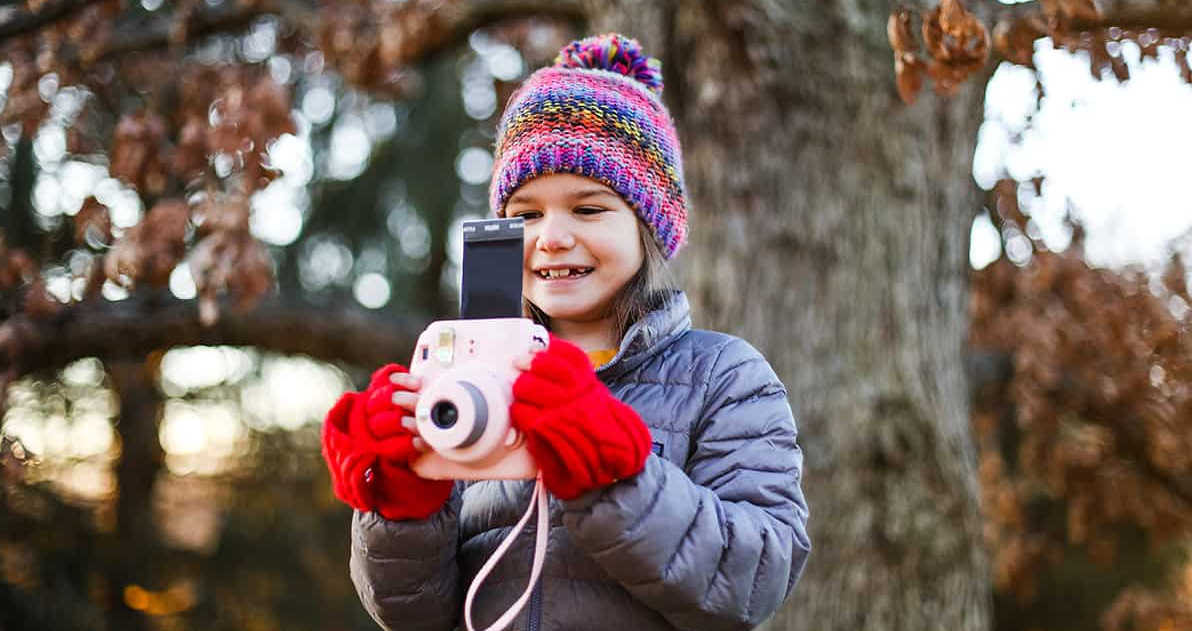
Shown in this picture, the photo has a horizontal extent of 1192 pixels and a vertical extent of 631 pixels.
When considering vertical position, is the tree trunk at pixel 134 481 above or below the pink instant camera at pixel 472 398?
below

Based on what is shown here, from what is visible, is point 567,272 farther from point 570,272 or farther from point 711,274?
point 711,274

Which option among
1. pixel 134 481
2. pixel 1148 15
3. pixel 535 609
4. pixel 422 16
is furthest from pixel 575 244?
pixel 134 481

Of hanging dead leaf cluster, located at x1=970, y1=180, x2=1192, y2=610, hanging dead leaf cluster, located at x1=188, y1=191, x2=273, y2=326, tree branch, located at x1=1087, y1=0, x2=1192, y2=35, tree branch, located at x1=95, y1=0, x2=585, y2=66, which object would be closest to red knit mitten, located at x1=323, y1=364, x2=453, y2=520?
hanging dead leaf cluster, located at x1=188, y1=191, x2=273, y2=326

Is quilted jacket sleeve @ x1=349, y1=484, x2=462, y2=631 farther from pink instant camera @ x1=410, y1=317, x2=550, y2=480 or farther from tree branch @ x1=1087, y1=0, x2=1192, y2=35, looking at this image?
tree branch @ x1=1087, y1=0, x2=1192, y2=35

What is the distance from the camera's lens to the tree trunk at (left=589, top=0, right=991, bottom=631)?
278 cm

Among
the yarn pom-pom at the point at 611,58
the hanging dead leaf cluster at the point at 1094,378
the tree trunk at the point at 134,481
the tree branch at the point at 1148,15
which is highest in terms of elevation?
the tree branch at the point at 1148,15

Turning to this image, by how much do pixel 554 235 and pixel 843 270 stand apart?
1.45m

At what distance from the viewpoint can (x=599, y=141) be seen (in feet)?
5.49

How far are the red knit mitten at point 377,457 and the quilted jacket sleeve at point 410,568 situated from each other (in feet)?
0.09

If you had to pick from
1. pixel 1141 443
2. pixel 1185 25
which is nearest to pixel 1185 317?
pixel 1141 443

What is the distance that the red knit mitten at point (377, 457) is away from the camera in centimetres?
135

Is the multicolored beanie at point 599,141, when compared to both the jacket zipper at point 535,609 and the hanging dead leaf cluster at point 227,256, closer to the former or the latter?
the jacket zipper at point 535,609

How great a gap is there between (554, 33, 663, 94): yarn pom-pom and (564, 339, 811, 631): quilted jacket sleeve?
1.93ft

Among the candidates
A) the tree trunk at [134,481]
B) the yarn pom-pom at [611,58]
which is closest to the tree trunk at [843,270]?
the yarn pom-pom at [611,58]
